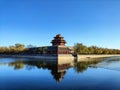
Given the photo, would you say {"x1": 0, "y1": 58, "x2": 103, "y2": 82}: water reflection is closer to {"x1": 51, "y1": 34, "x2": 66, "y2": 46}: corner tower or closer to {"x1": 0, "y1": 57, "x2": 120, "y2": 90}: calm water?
{"x1": 0, "y1": 57, "x2": 120, "y2": 90}: calm water

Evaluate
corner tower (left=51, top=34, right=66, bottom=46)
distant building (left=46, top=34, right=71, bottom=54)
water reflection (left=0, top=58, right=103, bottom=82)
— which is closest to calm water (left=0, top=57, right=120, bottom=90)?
water reflection (left=0, top=58, right=103, bottom=82)

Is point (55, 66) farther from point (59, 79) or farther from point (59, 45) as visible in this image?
point (59, 45)

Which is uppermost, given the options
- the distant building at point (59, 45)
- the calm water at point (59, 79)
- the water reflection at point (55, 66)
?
the distant building at point (59, 45)

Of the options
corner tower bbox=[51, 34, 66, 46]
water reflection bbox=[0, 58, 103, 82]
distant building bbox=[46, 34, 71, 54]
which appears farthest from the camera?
corner tower bbox=[51, 34, 66, 46]

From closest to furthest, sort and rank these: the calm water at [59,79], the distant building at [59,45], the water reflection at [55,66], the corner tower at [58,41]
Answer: the calm water at [59,79] → the water reflection at [55,66] → the distant building at [59,45] → the corner tower at [58,41]

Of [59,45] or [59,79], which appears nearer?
[59,79]

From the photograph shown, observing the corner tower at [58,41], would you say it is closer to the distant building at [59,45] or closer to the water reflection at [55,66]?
the distant building at [59,45]

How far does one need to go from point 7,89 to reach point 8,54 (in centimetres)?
6465

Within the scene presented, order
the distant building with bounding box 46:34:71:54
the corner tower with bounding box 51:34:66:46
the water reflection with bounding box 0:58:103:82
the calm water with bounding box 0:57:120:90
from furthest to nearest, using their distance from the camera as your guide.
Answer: the corner tower with bounding box 51:34:66:46 → the distant building with bounding box 46:34:71:54 → the water reflection with bounding box 0:58:103:82 → the calm water with bounding box 0:57:120:90

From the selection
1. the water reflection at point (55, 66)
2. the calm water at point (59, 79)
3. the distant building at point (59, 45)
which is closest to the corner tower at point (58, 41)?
the distant building at point (59, 45)

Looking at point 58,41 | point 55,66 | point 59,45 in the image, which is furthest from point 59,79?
point 58,41

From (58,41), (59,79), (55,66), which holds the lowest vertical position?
(59,79)

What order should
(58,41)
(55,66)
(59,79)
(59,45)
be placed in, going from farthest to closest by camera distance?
(58,41), (59,45), (55,66), (59,79)

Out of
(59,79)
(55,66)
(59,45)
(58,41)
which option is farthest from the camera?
(58,41)
